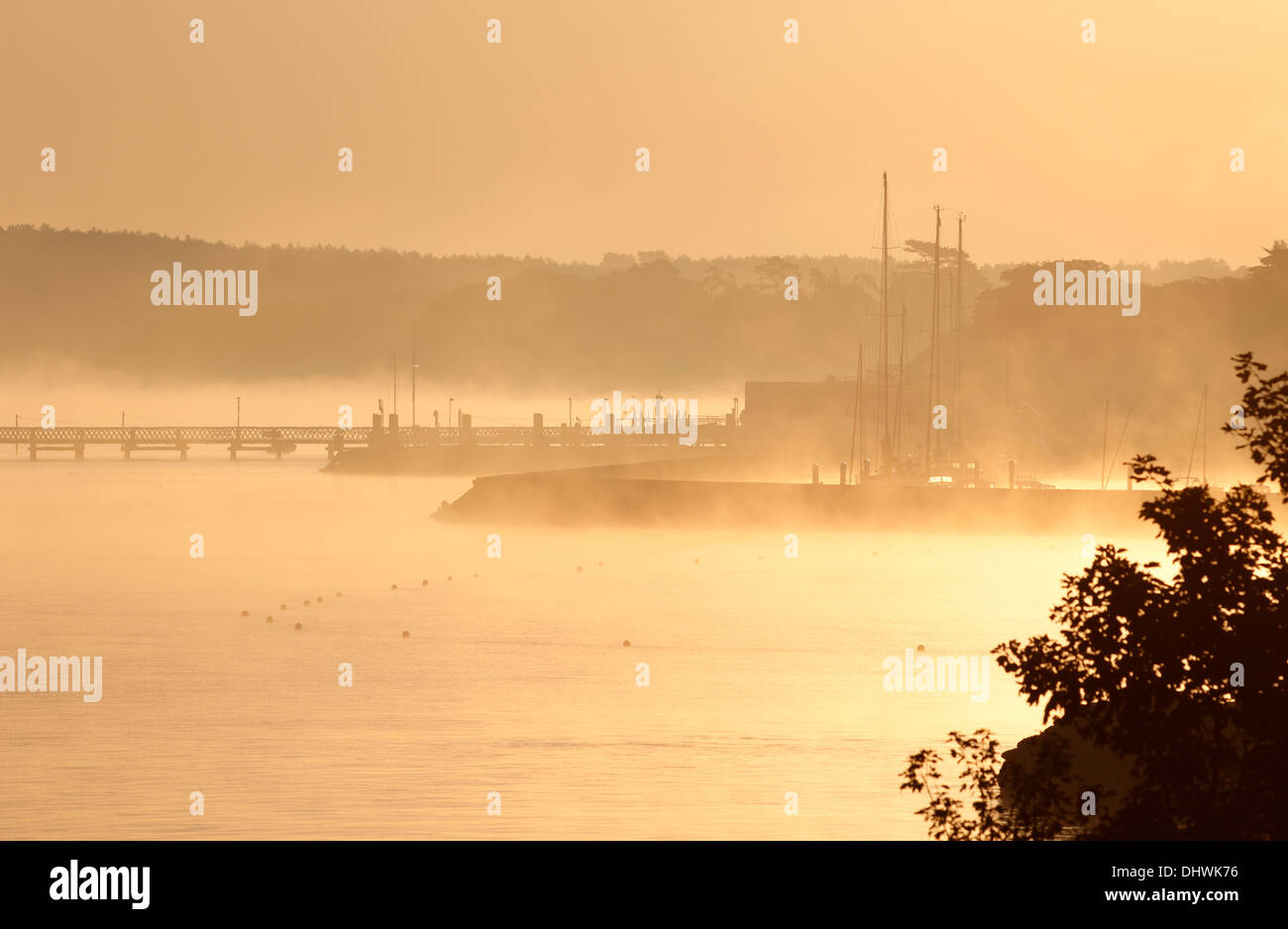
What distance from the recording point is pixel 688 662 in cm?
4534

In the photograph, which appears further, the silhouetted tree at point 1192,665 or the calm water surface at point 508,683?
the calm water surface at point 508,683

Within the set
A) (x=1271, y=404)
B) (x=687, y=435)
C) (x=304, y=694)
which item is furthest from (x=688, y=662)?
(x=687, y=435)

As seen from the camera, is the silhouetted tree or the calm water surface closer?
the silhouetted tree

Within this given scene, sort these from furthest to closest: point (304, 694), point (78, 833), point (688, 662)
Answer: point (688, 662), point (304, 694), point (78, 833)

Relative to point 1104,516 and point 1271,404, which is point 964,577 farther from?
point 1271,404

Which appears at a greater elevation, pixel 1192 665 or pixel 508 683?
pixel 1192 665

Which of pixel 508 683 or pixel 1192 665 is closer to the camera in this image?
pixel 1192 665

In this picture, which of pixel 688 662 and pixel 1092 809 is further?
pixel 688 662
